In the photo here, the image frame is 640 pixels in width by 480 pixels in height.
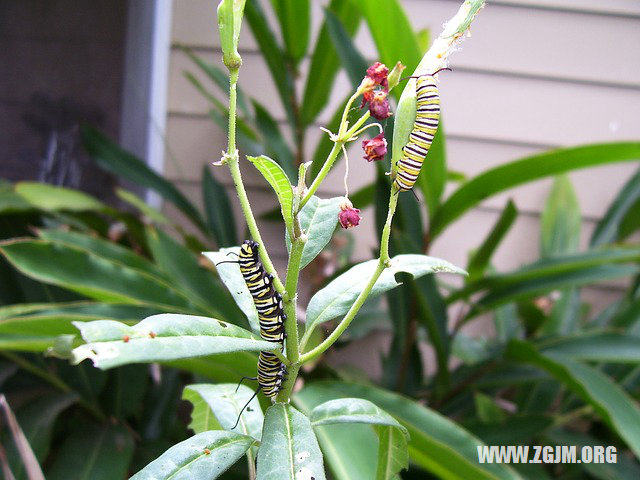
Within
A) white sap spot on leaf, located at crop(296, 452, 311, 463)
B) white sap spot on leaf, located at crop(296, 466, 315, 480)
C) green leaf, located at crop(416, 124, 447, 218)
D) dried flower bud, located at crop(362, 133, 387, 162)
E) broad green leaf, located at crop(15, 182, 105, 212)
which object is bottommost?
white sap spot on leaf, located at crop(296, 466, 315, 480)

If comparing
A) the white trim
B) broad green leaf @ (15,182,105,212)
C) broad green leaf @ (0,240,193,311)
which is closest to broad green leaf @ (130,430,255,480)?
broad green leaf @ (0,240,193,311)

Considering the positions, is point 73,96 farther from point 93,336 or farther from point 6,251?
point 93,336

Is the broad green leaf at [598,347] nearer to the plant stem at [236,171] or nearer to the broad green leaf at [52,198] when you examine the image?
the plant stem at [236,171]

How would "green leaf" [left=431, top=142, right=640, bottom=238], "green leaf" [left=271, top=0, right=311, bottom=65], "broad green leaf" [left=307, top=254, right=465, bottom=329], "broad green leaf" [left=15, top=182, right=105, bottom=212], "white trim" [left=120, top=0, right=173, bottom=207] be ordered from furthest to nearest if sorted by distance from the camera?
"white trim" [left=120, top=0, right=173, bottom=207] → "green leaf" [left=271, top=0, right=311, bottom=65] → "broad green leaf" [left=15, top=182, right=105, bottom=212] → "green leaf" [left=431, top=142, right=640, bottom=238] → "broad green leaf" [left=307, top=254, right=465, bottom=329]

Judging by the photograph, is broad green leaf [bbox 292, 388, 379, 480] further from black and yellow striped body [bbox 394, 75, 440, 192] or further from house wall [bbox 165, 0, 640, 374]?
house wall [bbox 165, 0, 640, 374]

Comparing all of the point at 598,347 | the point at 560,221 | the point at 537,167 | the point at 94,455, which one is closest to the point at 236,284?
the point at 94,455

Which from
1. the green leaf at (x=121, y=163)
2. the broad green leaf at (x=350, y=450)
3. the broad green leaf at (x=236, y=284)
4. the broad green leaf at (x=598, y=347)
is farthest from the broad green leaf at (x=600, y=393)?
the green leaf at (x=121, y=163)

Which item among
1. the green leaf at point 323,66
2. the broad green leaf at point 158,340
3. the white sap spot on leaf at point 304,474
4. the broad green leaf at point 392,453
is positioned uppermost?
the green leaf at point 323,66
